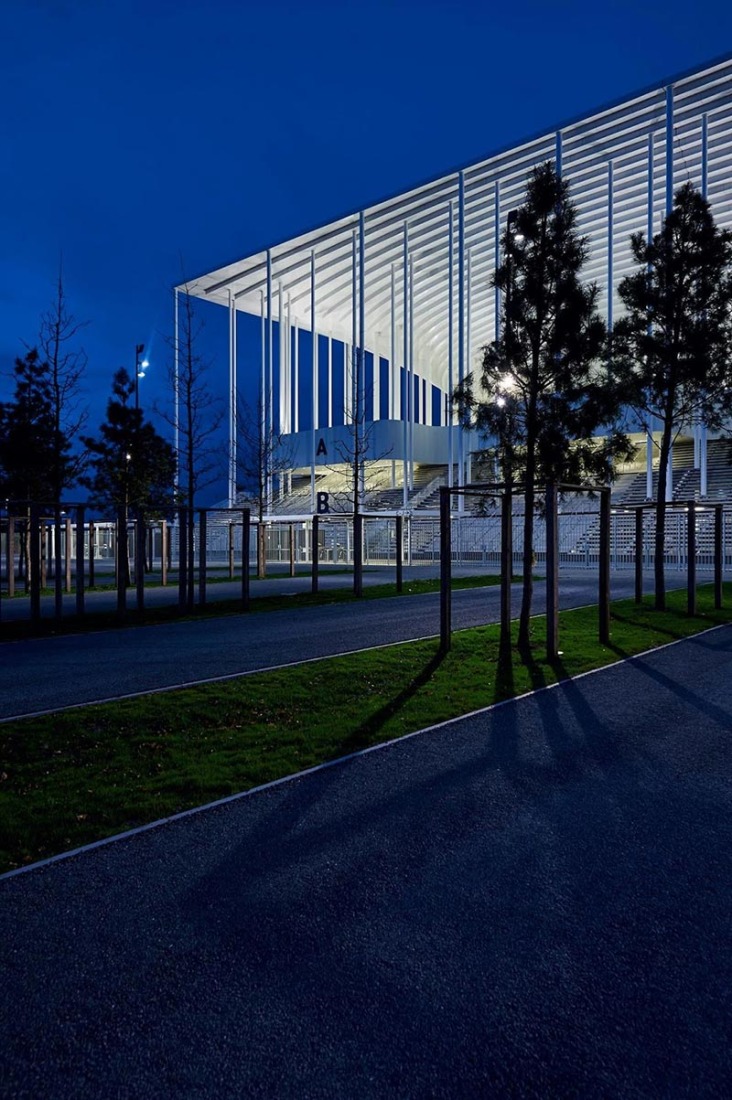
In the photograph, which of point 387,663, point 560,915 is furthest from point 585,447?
point 560,915

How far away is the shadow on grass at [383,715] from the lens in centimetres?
600

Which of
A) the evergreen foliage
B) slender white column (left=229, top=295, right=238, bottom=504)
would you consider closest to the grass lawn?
the evergreen foliage

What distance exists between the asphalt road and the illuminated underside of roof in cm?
1587

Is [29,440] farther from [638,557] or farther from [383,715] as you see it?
[383,715]

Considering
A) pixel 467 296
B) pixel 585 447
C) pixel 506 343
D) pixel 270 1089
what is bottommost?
pixel 270 1089

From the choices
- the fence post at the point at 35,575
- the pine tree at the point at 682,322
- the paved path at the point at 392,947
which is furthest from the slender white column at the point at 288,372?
the paved path at the point at 392,947

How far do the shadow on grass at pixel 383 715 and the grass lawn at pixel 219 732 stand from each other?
0.6 inches

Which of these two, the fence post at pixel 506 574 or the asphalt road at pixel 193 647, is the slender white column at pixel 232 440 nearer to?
the asphalt road at pixel 193 647

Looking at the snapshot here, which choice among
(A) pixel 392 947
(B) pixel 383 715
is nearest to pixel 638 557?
(B) pixel 383 715

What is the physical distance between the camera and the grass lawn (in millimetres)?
4598

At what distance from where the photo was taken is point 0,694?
7824 millimetres

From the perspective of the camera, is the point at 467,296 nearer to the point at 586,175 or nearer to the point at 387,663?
the point at 586,175

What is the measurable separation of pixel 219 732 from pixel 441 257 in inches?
1699

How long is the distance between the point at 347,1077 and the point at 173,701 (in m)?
5.33
